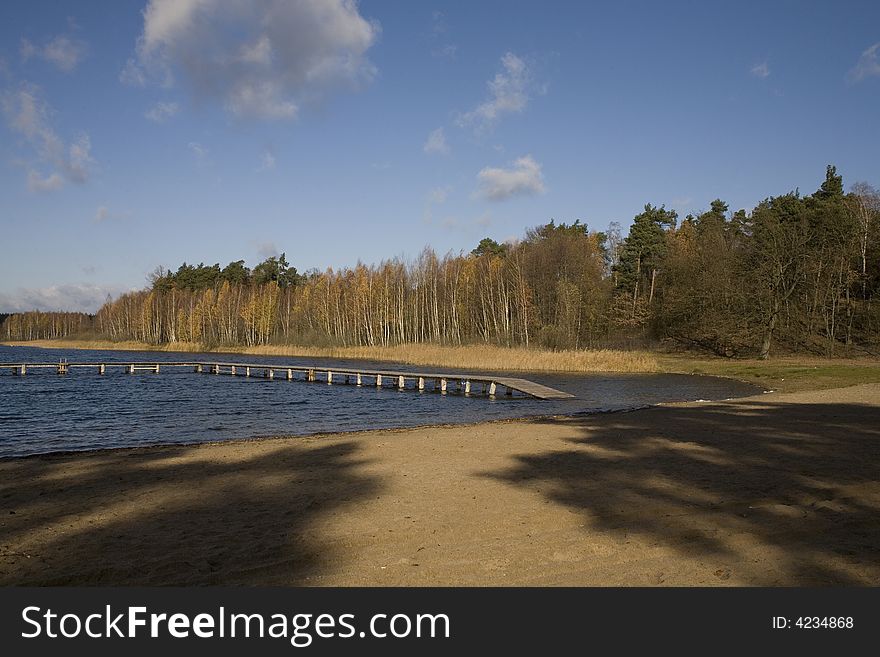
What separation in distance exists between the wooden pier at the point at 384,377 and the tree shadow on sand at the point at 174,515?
1710 cm

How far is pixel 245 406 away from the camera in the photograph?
82.7 feet

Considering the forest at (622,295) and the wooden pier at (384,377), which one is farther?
the forest at (622,295)

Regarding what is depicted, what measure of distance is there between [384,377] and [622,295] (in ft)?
101

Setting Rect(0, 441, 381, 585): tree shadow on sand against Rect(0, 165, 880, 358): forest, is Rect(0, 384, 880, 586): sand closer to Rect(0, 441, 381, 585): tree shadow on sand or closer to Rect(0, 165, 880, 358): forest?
Rect(0, 441, 381, 585): tree shadow on sand

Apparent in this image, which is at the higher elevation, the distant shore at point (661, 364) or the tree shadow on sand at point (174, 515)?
the distant shore at point (661, 364)

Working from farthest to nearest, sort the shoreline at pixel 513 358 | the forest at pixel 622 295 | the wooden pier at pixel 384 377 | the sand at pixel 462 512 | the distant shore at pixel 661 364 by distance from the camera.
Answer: the forest at pixel 622 295, the shoreline at pixel 513 358, the wooden pier at pixel 384 377, the distant shore at pixel 661 364, the sand at pixel 462 512

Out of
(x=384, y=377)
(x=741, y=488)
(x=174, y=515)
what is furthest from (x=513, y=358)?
(x=174, y=515)

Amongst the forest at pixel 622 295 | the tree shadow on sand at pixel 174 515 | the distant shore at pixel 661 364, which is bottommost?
the tree shadow on sand at pixel 174 515

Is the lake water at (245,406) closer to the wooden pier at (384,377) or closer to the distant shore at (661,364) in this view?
the wooden pier at (384,377)

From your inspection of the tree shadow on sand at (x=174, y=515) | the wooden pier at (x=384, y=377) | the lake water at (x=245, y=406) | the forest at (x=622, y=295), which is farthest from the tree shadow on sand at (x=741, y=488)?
the forest at (x=622, y=295)

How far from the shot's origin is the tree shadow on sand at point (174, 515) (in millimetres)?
5949

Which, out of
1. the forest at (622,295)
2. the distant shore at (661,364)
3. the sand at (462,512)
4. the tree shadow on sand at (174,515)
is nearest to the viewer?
the sand at (462,512)

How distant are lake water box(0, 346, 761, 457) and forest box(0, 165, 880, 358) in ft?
45.4

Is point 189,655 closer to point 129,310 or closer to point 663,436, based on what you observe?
point 663,436
